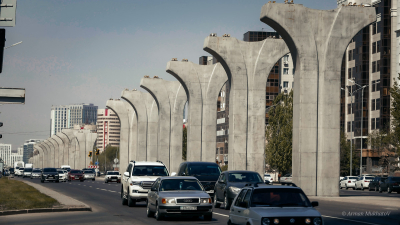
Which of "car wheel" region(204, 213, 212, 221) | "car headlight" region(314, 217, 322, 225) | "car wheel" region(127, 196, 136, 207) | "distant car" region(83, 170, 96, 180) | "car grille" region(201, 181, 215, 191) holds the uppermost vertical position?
"car headlight" region(314, 217, 322, 225)

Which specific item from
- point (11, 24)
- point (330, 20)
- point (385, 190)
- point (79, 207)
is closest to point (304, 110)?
point (330, 20)

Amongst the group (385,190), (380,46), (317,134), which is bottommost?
(385,190)

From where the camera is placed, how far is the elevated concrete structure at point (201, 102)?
55.9 metres

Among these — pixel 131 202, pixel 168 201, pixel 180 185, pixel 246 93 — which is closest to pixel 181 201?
pixel 168 201

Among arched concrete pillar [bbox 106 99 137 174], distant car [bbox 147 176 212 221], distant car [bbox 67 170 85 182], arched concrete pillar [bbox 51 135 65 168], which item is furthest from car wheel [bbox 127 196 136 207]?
arched concrete pillar [bbox 51 135 65 168]

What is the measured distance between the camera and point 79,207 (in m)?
22.5

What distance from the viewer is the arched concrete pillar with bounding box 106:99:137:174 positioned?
92.2m

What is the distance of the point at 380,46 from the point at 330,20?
59.5 meters

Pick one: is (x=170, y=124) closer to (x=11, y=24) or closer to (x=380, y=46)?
(x=380, y=46)

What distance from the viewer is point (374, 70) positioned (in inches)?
3632

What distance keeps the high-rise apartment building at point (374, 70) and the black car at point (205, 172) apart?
199ft

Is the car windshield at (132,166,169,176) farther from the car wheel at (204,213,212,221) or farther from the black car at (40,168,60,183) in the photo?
the black car at (40,168,60,183)

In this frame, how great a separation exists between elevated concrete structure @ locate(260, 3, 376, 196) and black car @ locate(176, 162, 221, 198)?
7.30m

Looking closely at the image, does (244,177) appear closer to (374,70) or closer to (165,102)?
(165,102)
